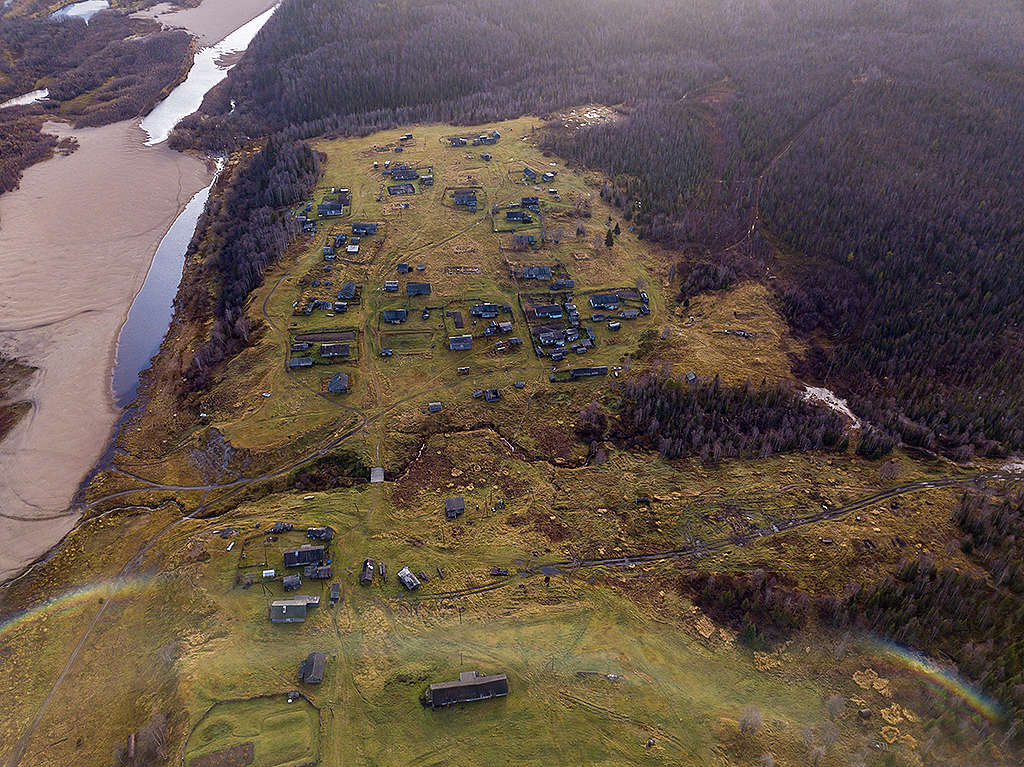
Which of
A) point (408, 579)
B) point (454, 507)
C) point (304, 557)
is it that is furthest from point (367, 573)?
point (454, 507)

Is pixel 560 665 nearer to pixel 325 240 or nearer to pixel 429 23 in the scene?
pixel 325 240

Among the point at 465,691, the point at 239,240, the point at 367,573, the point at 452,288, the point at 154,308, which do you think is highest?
the point at 239,240

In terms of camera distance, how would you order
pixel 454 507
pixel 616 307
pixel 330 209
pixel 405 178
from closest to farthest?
1. pixel 454 507
2. pixel 616 307
3. pixel 330 209
4. pixel 405 178

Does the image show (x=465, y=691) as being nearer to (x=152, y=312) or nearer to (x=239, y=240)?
(x=152, y=312)

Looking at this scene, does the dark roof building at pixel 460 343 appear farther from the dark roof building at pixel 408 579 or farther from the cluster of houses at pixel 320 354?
the dark roof building at pixel 408 579

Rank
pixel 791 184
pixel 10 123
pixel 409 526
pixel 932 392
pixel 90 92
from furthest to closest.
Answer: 1. pixel 90 92
2. pixel 10 123
3. pixel 791 184
4. pixel 932 392
5. pixel 409 526

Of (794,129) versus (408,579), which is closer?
(408,579)

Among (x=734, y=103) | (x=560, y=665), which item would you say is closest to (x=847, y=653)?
(x=560, y=665)
